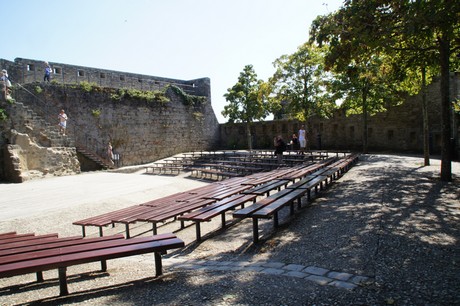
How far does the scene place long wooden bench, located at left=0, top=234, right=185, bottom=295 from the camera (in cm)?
288

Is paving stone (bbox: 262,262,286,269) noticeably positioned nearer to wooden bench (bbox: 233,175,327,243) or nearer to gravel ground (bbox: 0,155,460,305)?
gravel ground (bbox: 0,155,460,305)

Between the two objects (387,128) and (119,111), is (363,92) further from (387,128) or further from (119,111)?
(119,111)

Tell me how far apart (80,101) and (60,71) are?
2.16 m

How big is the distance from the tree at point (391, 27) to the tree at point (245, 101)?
15711 mm

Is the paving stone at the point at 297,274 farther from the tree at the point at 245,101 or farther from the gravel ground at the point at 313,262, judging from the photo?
the tree at the point at 245,101

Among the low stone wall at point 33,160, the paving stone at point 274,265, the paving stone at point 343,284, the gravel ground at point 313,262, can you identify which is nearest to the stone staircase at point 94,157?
the low stone wall at point 33,160

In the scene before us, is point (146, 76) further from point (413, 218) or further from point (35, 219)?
point (413, 218)

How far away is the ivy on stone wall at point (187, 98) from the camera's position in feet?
80.6

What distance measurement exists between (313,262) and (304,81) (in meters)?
15.1

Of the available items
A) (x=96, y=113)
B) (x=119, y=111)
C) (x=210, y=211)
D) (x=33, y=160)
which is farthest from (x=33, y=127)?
(x=210, y=211)

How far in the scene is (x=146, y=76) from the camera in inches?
944

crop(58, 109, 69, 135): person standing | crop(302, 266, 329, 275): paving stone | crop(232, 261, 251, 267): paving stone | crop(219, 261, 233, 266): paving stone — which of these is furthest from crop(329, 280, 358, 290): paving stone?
crop(58, 109, 69, 135): person standing

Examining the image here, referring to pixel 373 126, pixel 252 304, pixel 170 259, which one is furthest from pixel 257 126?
pixel 252 304

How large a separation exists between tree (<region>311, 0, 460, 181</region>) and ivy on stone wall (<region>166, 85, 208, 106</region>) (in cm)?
1792
